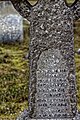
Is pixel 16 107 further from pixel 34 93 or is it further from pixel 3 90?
pixel 34 93

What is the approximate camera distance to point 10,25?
17250 mm

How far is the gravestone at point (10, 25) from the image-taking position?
1706 centimetres

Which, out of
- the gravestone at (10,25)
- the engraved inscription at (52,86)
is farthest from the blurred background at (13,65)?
the engraved inscription at (52,86)

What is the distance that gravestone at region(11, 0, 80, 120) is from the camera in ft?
24.9

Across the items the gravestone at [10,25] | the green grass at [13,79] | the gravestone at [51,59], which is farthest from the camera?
the gravestone at [10,25]

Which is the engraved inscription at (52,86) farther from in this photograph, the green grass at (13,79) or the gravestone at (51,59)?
the green grass at (13,79)

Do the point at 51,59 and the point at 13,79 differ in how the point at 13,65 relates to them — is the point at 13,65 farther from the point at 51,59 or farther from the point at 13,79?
the point at 51,59

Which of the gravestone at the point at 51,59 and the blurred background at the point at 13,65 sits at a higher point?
the gravestone at the point at 51,59

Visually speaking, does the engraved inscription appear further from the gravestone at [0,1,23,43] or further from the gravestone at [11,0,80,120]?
the gravestone at [0,1,23,43]

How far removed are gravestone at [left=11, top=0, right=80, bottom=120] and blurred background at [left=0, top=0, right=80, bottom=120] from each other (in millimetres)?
2065

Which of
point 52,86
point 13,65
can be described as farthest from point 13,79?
point 52,86

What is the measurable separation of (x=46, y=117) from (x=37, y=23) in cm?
142

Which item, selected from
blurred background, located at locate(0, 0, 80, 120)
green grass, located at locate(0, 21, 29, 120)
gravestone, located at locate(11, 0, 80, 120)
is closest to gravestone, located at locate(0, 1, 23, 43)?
blurred background, located at locate(0, 0, 80, 120)

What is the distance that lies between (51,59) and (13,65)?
662 centimetres
